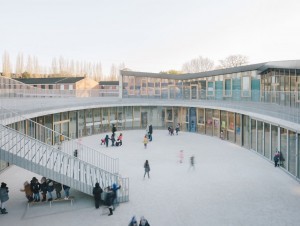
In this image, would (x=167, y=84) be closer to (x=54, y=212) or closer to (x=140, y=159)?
(x=140, y=159)

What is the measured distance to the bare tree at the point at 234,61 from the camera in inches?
2635

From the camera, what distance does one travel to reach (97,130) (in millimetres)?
33062

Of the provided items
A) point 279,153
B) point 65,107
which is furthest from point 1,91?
point 279,153

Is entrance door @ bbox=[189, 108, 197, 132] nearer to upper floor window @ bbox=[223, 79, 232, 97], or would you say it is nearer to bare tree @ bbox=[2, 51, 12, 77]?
upper floor window @ bbox=[223, 79, 232, 97]

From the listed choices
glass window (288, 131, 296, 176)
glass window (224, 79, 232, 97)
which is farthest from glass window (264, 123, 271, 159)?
glass window (224, 79, 232, 97)

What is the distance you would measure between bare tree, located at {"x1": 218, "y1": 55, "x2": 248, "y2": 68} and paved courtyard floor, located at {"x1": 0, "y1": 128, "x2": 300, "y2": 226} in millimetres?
49292

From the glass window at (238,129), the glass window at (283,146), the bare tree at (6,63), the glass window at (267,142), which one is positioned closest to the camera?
the glass window at (283,146)

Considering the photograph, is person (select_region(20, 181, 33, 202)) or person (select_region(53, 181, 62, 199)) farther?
person (select_region(53, 181, 62, 199))

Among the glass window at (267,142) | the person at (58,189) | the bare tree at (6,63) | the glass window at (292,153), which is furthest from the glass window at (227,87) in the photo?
the bare tree at (6,63)

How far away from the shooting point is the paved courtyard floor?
11.0m

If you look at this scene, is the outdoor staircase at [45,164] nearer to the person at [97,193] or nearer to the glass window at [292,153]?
the person at [97,193]

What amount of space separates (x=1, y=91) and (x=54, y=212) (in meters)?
9.73

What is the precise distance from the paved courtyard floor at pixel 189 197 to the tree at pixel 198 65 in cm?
6631

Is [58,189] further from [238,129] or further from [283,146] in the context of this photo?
[238,129]
